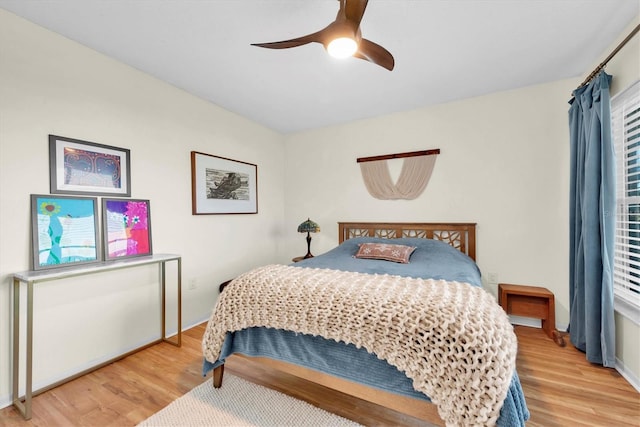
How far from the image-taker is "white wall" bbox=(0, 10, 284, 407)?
178cm

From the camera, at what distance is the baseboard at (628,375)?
5.94ft

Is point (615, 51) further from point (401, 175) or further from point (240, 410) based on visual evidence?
point (240, 410)

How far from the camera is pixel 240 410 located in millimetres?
1664

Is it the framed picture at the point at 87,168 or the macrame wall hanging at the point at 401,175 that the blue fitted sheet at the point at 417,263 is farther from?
the framed picture at the point at 87,168

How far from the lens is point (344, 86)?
110 inches

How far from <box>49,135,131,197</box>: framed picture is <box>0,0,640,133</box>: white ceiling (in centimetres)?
78

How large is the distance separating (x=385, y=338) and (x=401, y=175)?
2.52 metres

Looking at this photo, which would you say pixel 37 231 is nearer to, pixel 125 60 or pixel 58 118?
pixel 58 118

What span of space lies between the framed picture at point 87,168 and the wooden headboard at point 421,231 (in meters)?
2.51

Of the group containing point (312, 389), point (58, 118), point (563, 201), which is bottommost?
point (312, 389)

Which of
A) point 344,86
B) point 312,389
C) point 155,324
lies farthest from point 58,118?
point 312,389

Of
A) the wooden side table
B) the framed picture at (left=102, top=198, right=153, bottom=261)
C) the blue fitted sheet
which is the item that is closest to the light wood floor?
the wooden side table

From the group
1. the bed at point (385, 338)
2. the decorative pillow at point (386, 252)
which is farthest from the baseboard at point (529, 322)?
the bed at point (385, 338)

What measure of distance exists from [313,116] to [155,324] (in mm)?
2930
